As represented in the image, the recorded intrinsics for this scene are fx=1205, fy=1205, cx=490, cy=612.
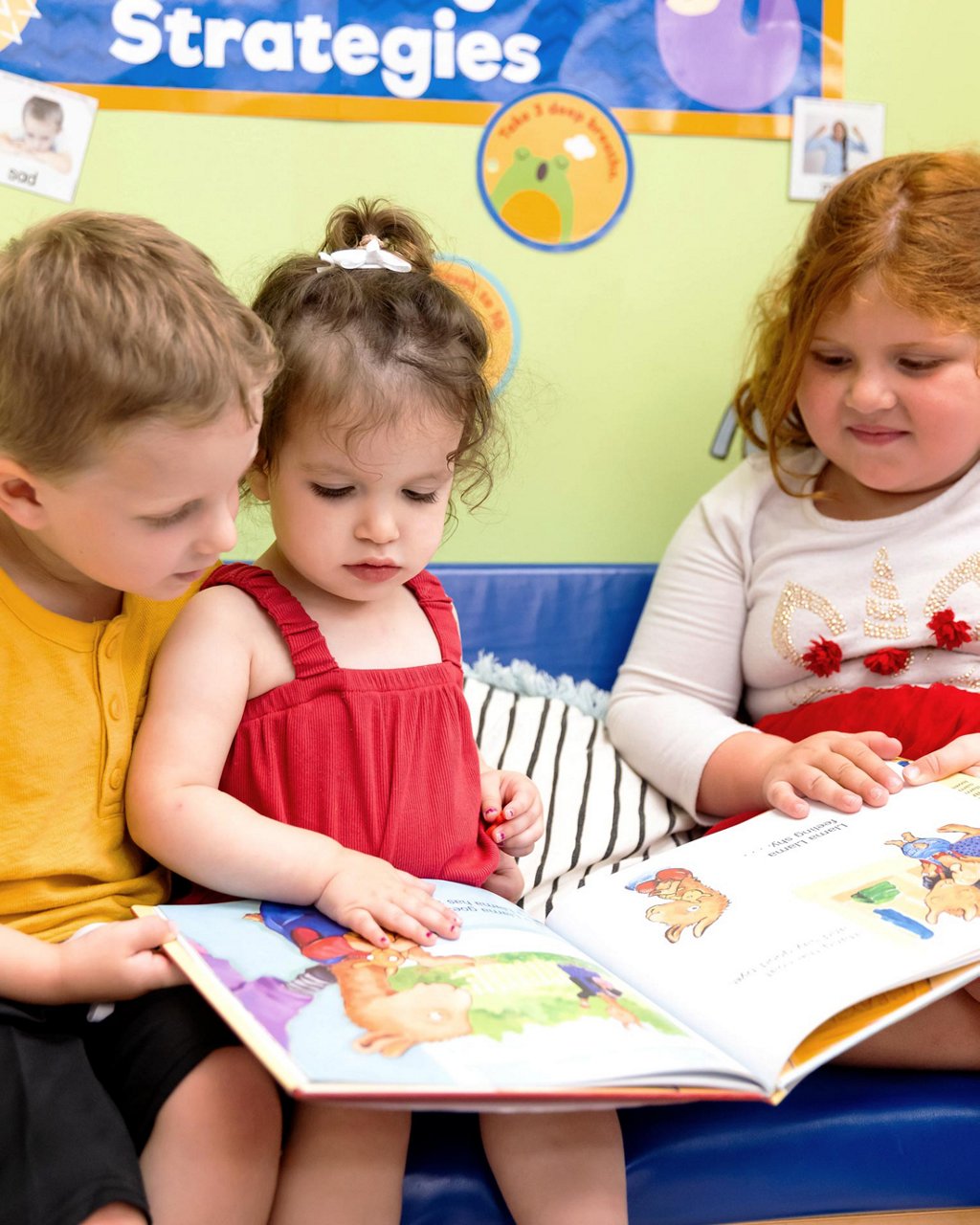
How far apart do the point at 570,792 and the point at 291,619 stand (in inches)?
15.7

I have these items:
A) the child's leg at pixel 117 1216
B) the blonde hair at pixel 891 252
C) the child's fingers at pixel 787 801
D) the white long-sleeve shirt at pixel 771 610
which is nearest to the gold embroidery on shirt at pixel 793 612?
the white long-sleeve shirt at pixel 771 610

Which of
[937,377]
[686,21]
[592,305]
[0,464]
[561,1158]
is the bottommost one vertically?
[561,1158]

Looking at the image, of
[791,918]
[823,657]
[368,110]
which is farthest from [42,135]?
[791,918]

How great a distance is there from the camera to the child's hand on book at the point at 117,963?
0.69m

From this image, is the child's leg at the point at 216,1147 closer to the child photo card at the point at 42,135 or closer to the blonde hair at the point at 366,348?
the blonde hair at the point at 366,348

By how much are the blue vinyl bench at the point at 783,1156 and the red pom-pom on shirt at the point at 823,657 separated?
42cm

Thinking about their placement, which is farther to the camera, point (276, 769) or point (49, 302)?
point (276, 769)

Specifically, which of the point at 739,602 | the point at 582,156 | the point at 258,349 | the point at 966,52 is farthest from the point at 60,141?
the point at 966,52

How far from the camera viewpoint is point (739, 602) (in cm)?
124

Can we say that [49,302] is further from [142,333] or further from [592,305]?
[592,305]

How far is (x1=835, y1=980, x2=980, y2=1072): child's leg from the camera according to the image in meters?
0.83

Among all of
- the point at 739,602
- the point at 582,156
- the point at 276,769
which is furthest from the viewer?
the point at 582,156

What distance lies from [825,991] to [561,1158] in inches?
7.2

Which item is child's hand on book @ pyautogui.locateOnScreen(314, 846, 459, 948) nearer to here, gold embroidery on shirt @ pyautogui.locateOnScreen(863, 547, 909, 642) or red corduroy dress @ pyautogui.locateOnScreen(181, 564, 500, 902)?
red corduroy dress @ pyautogui.locateOnScreen(181, 564, 500, 902)
